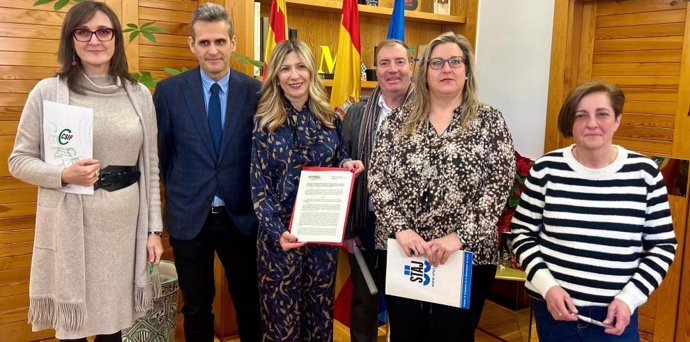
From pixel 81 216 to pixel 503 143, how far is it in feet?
4.56

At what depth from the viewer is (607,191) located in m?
1.60

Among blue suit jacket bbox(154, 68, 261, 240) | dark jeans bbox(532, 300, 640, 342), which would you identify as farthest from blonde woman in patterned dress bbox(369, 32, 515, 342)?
blue suit jacket bbox(154, 68, 261, 240)

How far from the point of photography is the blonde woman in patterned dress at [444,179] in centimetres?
174

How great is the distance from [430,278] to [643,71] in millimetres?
2071

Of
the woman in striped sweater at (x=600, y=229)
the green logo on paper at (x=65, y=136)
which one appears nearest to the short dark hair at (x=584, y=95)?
the woman in striped sweater at (x=600, y=229)

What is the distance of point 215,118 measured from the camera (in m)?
2.19

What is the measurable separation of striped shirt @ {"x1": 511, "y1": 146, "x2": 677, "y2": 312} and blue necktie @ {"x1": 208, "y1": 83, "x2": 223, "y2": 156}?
125 centimetres

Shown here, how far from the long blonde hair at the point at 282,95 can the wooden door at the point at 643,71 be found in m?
1.82

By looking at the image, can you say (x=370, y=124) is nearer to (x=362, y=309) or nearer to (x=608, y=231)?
(x=362, y=309)

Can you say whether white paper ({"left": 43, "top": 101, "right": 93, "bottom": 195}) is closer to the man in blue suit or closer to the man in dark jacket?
the man in blue suit

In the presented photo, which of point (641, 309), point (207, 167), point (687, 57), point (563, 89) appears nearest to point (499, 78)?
point (563, 89)

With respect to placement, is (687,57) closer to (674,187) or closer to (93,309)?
(674,187)

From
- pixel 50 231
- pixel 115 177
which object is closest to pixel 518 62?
pixel 115 177

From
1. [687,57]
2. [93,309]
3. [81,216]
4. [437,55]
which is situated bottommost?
[93,309]
